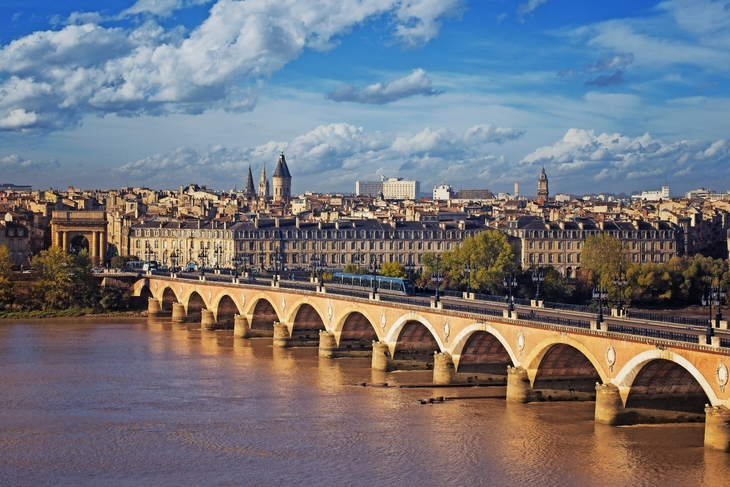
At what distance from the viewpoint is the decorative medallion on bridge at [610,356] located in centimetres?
3086

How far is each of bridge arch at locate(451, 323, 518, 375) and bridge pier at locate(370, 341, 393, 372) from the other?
449 cm

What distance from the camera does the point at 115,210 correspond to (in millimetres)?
103500

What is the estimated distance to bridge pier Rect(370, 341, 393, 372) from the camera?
4281 centimetres

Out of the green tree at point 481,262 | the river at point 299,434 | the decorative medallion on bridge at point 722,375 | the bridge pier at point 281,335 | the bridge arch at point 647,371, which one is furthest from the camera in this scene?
the green tree at point 481,262

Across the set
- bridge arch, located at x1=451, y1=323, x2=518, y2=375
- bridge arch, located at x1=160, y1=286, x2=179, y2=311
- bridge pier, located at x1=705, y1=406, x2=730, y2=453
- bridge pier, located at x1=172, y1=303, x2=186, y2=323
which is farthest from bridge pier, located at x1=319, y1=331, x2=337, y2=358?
bridge arch, located at x1=160, y1=286, x2=179, y2=311

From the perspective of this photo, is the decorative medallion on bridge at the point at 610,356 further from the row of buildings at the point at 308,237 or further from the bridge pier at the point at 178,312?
the row of buildings at the point at 308,237

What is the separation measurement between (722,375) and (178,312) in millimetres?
Answer: 43382

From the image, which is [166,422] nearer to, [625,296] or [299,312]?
[299,312]

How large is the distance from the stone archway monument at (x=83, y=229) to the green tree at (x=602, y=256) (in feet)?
122

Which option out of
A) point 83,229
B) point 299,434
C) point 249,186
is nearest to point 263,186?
point 249,186

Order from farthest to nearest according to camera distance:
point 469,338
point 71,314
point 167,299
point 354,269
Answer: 1. point 354,269
2. point 167,299
3. point 71,314
4. point 469,338

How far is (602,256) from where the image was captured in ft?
251

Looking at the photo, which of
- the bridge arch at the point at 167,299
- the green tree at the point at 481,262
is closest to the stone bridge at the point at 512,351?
the bridge arch at the point at 167,299

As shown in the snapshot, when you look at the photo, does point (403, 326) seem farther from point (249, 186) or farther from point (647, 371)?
point (249, 186)
